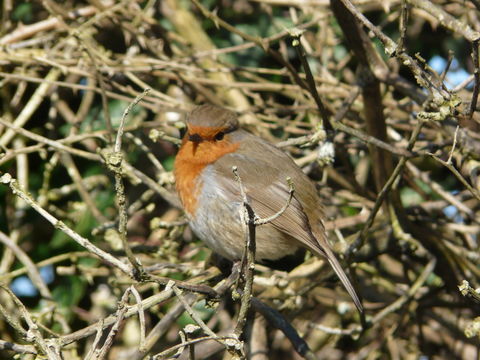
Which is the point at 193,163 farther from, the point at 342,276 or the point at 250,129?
the point at 342,276

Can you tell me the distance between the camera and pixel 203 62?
13.0ft

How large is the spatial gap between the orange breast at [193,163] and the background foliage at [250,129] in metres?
0.12

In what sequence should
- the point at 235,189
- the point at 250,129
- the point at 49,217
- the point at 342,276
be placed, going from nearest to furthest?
1. the point at 49,217
2. the point at 342,276
3. the point at 235,189
4. the point at 250,129

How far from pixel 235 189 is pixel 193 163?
0.23 meters

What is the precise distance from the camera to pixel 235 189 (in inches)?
123


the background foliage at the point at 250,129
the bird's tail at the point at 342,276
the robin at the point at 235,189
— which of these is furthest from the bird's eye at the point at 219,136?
the bird's tail at the point at 342,276

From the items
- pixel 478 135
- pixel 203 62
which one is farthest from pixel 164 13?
pixel 478 135

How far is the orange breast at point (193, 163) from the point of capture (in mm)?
3107

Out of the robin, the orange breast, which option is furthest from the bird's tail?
the orange breast

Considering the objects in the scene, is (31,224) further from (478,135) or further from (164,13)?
(478,135)

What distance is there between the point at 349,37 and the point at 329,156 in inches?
19.8

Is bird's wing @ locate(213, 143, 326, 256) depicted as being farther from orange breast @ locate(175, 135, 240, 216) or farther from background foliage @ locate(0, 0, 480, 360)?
background foliage @ locate(0, 0, 480, 360)

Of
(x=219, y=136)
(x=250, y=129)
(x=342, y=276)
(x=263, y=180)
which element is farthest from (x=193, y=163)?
(x=342, y=276)

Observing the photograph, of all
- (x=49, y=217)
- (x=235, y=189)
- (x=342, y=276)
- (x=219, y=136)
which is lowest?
(x=342, y=276)
